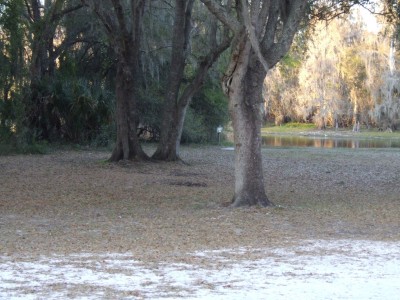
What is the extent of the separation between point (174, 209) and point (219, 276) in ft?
19.0

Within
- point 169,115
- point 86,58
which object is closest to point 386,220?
point 169,115

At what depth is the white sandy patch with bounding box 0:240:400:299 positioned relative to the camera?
6.73 meters

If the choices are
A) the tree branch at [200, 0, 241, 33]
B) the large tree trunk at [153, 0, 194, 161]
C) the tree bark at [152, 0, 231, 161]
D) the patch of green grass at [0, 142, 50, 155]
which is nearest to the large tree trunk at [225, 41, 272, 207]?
the tree branch at [200, 0, 241, 33]

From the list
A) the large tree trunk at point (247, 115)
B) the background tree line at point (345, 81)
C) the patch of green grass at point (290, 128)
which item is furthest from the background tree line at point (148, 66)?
the patch of green grass at point (290, 128)

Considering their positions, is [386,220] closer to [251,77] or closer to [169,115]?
[251,77]

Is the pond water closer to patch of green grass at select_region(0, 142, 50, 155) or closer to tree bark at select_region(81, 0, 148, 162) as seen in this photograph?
patch of green grass at select_region(0, 142, 50, 155)

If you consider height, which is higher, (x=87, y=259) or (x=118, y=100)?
(x=118, y=100)

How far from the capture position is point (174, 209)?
13.2m

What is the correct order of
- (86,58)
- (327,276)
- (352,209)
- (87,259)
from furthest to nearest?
1. (86,58)
2. (352,209)
3. (87,259)
4. (327,276)

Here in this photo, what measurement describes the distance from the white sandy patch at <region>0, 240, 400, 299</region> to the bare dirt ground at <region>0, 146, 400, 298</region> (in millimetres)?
→ 173

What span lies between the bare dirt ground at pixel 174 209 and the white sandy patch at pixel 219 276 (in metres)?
0.17

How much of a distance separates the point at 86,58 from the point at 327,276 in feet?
79.8

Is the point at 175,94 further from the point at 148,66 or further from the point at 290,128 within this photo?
the point at 290,128

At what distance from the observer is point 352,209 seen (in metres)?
13.4
